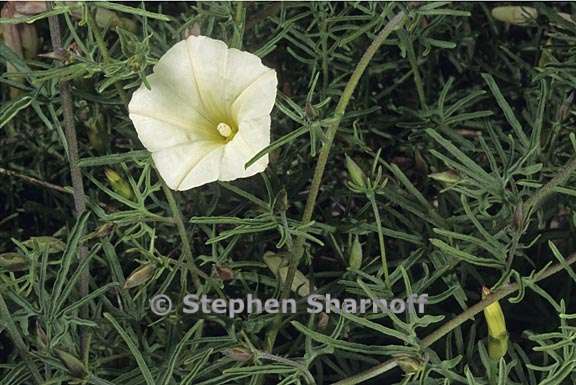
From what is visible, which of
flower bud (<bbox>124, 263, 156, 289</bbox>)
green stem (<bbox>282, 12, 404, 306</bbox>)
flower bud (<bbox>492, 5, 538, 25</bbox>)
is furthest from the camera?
flower bud (<bbox>492, 5, 538, 25</bbox>)

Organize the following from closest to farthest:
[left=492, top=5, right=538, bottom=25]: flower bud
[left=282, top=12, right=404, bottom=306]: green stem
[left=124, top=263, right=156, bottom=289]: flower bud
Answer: [left=282, top=12, right=404, bottom=306]: green stem < [left=124, top=263, right=156, bottom=289]: flower bud < [left=492, top=5, right=538, bottom=25]: flower bud

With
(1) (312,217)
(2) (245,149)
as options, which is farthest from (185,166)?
(1) (312,217)

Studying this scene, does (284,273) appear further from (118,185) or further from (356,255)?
(118,185)

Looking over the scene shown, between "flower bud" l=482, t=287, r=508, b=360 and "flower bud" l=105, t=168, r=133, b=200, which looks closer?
"flower bud" l=482, t=287, r=508, b=360

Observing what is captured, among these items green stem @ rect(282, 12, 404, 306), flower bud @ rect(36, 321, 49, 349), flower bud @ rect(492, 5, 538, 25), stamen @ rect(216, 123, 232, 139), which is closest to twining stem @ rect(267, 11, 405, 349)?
green stem @ rect(282, 12, 404, 306)

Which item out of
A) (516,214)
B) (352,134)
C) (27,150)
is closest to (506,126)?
(352,134)

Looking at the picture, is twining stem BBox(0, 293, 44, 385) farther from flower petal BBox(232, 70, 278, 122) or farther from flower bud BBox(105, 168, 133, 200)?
flower petal BBox(232, 70, 278, 122)

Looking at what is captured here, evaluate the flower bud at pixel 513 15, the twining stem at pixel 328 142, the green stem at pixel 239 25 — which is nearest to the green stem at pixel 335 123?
the twining stem at pixel 328 142

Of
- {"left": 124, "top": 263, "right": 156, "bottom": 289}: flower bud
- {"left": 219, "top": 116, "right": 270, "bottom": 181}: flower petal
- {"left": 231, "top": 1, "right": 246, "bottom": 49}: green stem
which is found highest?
{"left": 231, "top": 1, "right": 246, "bottom": 49}: green stem
